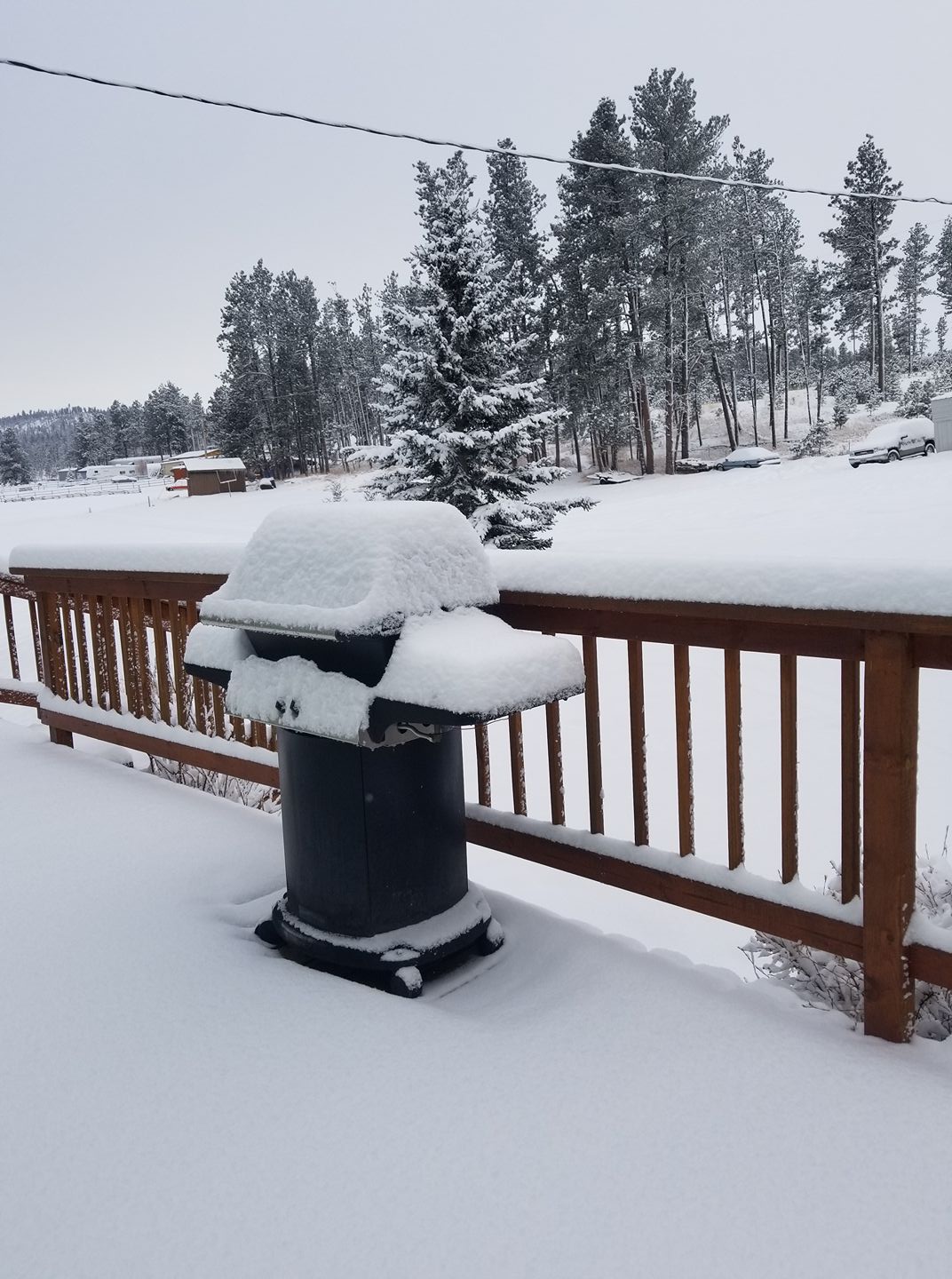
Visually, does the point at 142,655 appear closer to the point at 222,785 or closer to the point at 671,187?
the point at 222,785

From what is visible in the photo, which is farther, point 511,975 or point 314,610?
point 511,975

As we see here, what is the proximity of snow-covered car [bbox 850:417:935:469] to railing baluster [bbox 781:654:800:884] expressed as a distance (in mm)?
27795

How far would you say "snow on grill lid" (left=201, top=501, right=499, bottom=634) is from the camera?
6.66ft

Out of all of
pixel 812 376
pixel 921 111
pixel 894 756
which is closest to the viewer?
pixel 894 756

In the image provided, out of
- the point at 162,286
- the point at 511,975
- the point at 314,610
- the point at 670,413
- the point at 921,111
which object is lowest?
the point at 511,975

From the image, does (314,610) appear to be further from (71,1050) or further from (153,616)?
(153,616)

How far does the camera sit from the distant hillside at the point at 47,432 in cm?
12201

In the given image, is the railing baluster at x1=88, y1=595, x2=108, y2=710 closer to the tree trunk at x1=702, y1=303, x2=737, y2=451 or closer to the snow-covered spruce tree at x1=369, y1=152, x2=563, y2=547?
the snow-covered spruce tree at x1=369, y1=152, x2=563, y2=547

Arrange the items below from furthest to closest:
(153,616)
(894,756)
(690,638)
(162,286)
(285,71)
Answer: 1. (162,286)
2. (285,71)
3. (153,616)
4. (690,638)
5. (894,756)

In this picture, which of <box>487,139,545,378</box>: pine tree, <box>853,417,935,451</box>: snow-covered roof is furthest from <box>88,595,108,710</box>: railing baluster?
<box>487,139,545,378</box>: pine tree

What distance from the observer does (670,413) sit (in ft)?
116

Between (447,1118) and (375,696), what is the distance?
32.3 inches

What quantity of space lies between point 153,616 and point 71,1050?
6.85ft

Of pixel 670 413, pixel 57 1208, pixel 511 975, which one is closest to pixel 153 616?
pixel 511 975
